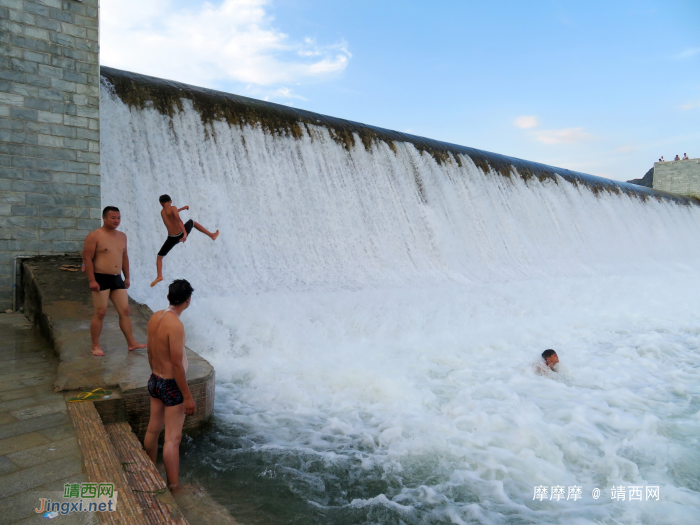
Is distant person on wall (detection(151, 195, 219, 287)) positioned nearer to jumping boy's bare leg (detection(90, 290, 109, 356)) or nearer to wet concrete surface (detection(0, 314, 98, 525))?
A: jumping boy's bare leg (detection(90, 290, 109, 356))

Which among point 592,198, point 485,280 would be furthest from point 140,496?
point 592,198

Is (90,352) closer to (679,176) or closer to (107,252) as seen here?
(107,252)

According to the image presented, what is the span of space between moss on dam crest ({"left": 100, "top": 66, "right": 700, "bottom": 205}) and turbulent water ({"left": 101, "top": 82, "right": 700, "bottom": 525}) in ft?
0.84

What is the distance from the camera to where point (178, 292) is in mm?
2422

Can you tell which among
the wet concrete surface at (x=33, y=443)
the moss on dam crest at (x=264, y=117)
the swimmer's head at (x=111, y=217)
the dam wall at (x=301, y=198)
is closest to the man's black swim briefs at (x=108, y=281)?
the swimmer's head at (x=111, y=217)

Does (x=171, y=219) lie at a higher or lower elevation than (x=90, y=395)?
higher

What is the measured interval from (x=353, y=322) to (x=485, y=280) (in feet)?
21.8

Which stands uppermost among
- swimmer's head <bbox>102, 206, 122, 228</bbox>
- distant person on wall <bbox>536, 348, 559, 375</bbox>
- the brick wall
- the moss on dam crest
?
the moss on dam crest

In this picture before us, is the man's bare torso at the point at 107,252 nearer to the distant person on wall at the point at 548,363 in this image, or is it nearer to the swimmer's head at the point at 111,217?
the swimmer's head at the point at 111,217

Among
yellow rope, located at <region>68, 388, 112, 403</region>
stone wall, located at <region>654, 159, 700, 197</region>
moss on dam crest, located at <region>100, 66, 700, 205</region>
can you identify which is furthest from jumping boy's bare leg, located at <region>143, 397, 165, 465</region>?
stone wall, located at <region>654, 159, 700, 197</region>

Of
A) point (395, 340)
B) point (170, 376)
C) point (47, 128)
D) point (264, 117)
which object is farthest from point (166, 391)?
point (264, 117)

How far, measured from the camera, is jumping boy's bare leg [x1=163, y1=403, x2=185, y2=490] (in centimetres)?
258

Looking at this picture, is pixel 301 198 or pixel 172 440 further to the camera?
pixel 301 198

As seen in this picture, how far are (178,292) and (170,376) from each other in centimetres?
48
